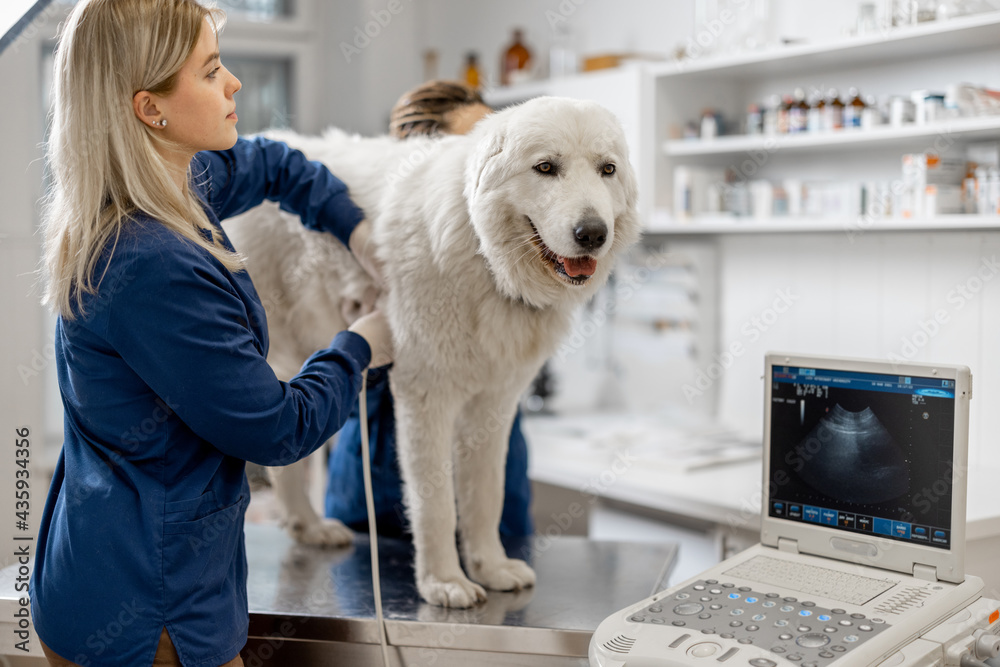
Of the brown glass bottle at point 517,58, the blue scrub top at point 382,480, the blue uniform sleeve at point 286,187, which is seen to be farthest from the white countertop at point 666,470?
the brown glass bottle at point 517,58

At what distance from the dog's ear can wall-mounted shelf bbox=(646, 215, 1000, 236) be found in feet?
4.51

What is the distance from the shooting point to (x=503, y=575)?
152cm

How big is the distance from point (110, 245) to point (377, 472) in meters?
1.01

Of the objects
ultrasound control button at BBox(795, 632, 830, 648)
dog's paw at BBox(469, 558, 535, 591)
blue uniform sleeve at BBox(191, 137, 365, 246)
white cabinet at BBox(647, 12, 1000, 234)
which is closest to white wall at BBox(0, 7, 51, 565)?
blue uniform sleeve at BBox(191, 137, 365, 246)

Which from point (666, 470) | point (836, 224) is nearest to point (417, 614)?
point (666, 470)

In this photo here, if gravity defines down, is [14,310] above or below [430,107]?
below

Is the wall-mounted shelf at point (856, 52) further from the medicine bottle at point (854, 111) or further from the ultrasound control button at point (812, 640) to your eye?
the ultrasound control button at point (812, 640)

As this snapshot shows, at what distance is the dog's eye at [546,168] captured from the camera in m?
1.28

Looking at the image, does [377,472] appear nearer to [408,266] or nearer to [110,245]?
[408,266]

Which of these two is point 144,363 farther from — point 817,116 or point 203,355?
point 817,116

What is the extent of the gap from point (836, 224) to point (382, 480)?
1.42 metres

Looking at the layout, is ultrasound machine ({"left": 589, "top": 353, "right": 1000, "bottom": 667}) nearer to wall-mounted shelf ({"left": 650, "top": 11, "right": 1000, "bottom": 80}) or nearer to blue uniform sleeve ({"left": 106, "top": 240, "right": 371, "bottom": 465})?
blue uniform sleeve ({"left": 106, "top": 240, "right": 371, "bottom": 465})

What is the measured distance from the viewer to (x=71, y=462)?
3.35ft

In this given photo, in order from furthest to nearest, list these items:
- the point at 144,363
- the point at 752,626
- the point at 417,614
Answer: the point at 417,614
the point at 752,626
the point at 144,363
